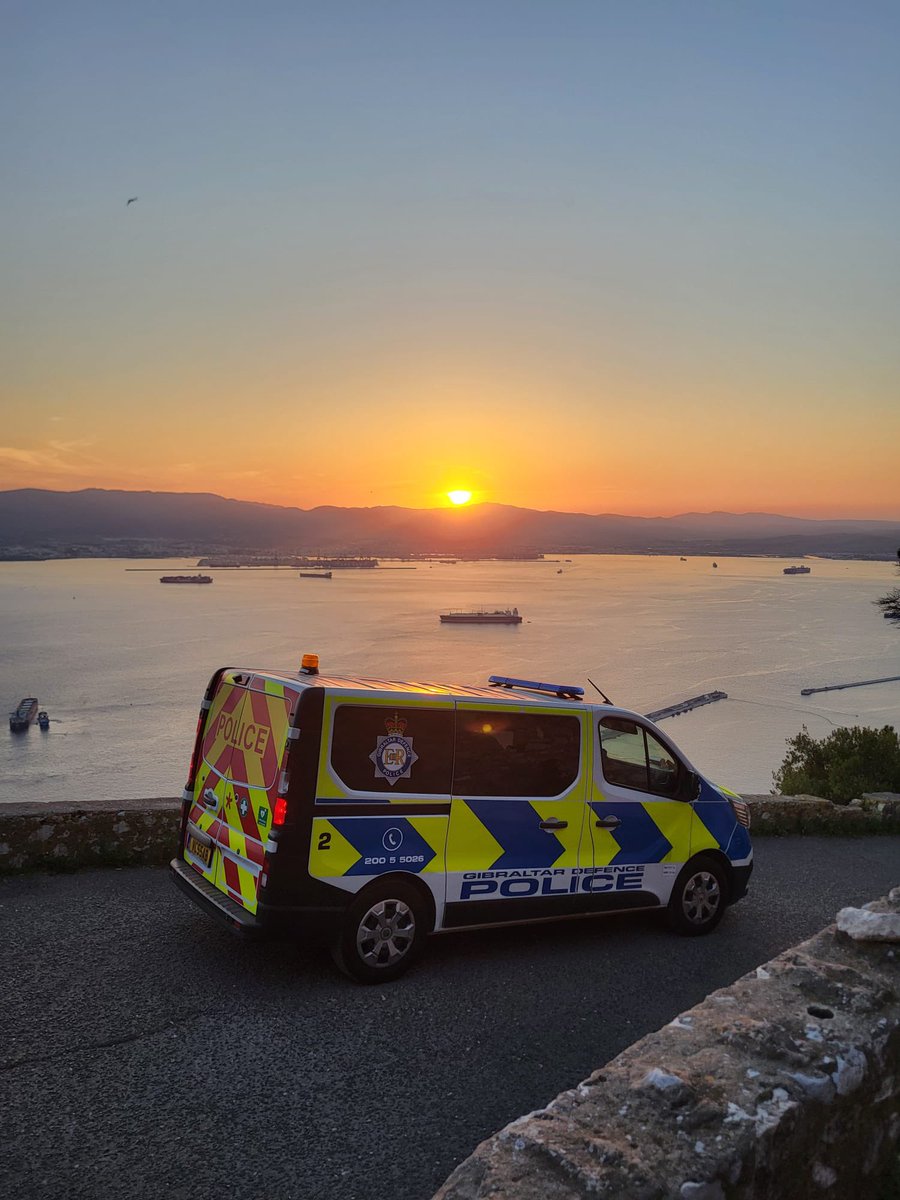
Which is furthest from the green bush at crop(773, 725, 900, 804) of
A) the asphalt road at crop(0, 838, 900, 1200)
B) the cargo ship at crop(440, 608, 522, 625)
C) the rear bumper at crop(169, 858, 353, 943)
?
the cargo ship at crop(440, 608, 522, 625)

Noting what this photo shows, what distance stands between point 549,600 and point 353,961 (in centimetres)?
15190

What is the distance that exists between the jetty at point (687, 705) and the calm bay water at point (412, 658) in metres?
0.93

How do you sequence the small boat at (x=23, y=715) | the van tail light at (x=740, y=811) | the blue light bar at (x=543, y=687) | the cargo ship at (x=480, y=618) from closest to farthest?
1. the blue light bar at (x=543, y=687)
2. the van tail light at (x=740, y=811)
3. the small boat at (x=23, y=715)
4. the cargo ship at (x=480, y=618)

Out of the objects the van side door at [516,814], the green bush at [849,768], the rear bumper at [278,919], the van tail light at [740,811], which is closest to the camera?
the rear bumper at [278,919]


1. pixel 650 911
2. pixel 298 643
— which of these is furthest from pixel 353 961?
pixel 298 643

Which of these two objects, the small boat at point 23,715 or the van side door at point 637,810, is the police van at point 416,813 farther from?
the small boat at point 23,715

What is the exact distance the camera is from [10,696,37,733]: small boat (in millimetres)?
55625

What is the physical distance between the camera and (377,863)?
5293 mm

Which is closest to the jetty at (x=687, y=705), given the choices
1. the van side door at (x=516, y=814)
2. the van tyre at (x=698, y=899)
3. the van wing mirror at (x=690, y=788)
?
the van tyre at (x=698, y=899)

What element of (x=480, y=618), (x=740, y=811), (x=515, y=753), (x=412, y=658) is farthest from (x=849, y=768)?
(x=480, y=618)

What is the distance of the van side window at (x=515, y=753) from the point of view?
18.6ft

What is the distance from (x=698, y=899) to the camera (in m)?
6.74

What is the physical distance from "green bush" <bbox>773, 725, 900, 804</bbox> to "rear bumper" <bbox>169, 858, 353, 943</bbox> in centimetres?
1078

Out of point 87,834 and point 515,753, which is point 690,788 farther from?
point 87,834
